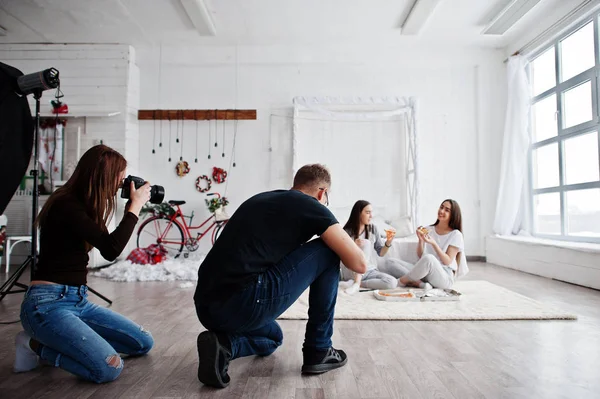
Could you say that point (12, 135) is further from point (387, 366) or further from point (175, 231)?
point (175, 231)

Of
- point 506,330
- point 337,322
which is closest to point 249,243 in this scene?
point 337,322

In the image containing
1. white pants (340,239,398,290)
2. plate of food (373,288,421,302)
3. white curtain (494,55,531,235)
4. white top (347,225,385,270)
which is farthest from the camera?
white curtain (494,55,531,235)

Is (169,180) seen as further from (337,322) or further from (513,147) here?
(513,147)

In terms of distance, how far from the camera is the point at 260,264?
4.77 feet

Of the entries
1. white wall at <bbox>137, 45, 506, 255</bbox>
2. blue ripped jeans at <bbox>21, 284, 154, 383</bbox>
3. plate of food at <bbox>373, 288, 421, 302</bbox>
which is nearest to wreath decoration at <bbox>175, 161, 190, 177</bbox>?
white wall at <bbox>137, 45, 506, 255</bbox>

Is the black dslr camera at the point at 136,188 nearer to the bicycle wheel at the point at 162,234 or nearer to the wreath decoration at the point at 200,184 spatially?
the bicycle wheel at the point at 162,234

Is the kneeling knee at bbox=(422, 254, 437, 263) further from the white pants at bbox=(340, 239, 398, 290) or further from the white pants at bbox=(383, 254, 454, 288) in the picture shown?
the white pants at bbox=(340, 239, 398, 290)

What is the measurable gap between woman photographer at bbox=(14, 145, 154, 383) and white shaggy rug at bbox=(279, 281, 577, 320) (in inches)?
47.9

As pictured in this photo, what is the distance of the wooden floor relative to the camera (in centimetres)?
144

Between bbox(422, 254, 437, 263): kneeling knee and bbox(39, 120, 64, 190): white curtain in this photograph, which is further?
bbox(39, 120, 64, 190): white curtain

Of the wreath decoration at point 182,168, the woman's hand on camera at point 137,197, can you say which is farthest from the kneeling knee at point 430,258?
the wreath decoration at point 182,168

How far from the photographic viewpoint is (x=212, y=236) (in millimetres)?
5672

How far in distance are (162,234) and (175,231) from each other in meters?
0.17

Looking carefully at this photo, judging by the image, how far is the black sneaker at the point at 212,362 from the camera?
57.0 inches
